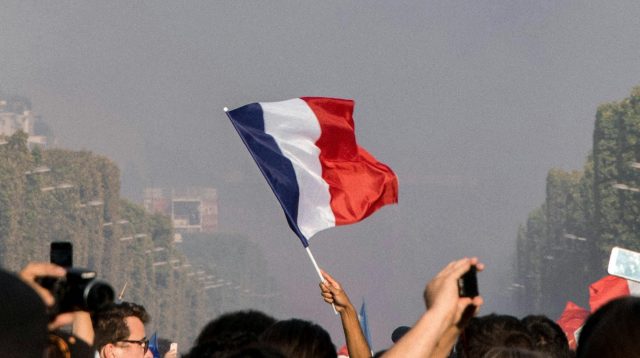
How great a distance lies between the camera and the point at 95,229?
94.9 meters

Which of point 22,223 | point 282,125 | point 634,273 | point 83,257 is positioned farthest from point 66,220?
point 634,273

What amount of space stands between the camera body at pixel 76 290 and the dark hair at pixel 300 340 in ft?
5.35

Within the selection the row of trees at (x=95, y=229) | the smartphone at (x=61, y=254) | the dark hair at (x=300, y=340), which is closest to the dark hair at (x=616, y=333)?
the smartphone at (x=61, y=254)

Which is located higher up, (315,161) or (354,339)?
(315,161)

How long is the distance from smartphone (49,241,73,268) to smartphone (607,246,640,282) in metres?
3.05

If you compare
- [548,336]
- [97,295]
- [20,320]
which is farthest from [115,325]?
[20,320]

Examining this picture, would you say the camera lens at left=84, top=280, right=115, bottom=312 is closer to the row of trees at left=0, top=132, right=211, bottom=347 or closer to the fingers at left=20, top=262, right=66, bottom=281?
the fingers at left=20, top=262, right=66, bottom=281

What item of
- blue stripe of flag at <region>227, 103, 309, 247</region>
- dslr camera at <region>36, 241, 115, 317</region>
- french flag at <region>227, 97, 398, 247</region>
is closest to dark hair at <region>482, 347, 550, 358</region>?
dslr camera at <region>36, 241, 115, 317</region>

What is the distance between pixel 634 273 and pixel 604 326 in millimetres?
3207

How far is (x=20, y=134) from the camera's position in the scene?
7681 centimetres

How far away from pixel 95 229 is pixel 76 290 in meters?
92.1

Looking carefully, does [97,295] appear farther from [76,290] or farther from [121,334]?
[121,334]

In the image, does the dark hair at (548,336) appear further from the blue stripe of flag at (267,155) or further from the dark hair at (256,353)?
the dark hair at (256,353)

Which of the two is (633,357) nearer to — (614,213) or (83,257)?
→ (614,213)
